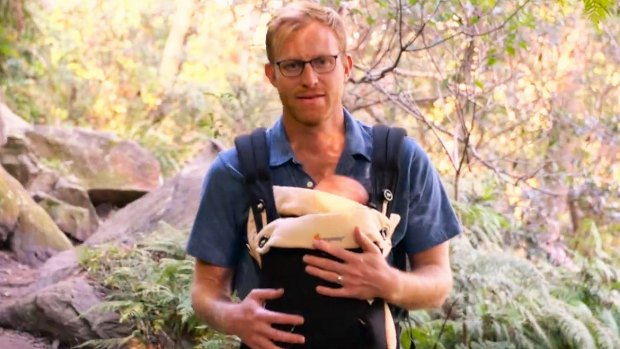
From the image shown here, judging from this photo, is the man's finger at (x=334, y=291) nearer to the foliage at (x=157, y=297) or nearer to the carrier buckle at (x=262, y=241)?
the carrier buckle at (x=262, y=241)

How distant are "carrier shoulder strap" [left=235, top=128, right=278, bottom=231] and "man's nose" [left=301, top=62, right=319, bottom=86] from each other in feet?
0.69

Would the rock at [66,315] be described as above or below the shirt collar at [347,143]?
below

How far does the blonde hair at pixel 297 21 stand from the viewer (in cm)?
212

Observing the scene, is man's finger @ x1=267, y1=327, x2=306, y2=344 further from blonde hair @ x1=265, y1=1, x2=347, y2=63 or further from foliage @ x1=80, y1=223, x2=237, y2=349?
foliage @ x1=80, y1=223, x2=237, y2=349

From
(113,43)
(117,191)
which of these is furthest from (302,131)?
(113,43)

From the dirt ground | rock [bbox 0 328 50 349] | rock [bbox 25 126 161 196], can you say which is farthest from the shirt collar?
rock [bbox 25 126 161 196]

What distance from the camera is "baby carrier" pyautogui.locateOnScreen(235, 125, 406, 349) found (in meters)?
1.98

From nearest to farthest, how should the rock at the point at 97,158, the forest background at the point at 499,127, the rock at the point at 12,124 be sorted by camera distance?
the forest background at the point at 499,127
the rock at the point at 12,124
the rock at the point at 97,158

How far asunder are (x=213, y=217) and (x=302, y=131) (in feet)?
1.10

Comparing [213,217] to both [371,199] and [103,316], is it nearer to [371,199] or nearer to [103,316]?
[371,199]

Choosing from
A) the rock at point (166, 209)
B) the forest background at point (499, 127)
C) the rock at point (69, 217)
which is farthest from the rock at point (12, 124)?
the rock at point (166, 209)

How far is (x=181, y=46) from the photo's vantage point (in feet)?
66.8

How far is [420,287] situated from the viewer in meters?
2.06

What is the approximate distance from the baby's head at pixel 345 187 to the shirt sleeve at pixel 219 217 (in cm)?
22
